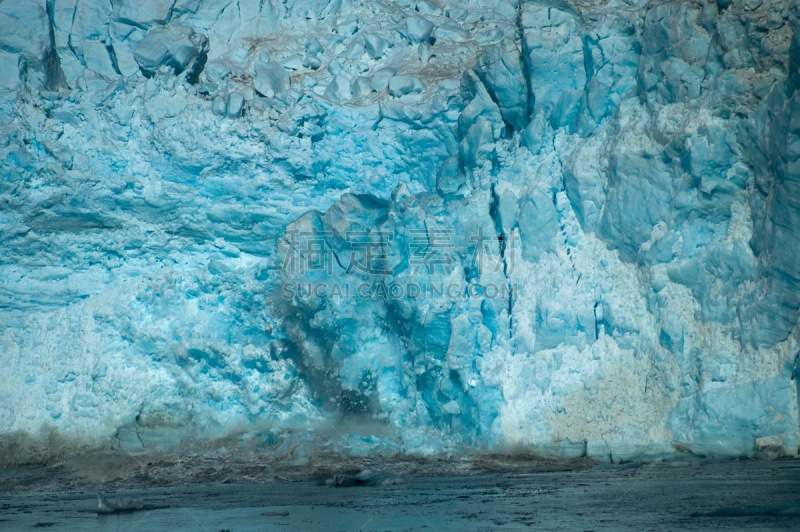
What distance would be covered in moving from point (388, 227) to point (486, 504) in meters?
6.51

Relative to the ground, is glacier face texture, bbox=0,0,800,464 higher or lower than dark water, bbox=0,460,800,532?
higher

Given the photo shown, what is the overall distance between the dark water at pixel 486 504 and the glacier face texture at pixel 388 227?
1.41 meters

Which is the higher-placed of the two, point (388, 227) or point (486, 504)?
point (388, 227)

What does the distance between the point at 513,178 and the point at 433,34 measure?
17.4 feet

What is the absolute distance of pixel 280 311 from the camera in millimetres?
14266

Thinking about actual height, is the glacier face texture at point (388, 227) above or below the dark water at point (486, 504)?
above

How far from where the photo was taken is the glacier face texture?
10727 mm

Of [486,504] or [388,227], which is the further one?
[388,227]

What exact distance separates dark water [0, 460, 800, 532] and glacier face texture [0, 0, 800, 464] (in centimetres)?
141

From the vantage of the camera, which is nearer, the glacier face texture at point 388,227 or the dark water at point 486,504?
the dark water at point 486,504

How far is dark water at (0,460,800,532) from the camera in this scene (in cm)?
703

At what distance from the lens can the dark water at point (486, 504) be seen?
703 centimetres

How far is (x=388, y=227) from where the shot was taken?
13.8 m

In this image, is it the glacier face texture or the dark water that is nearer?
the dark water
